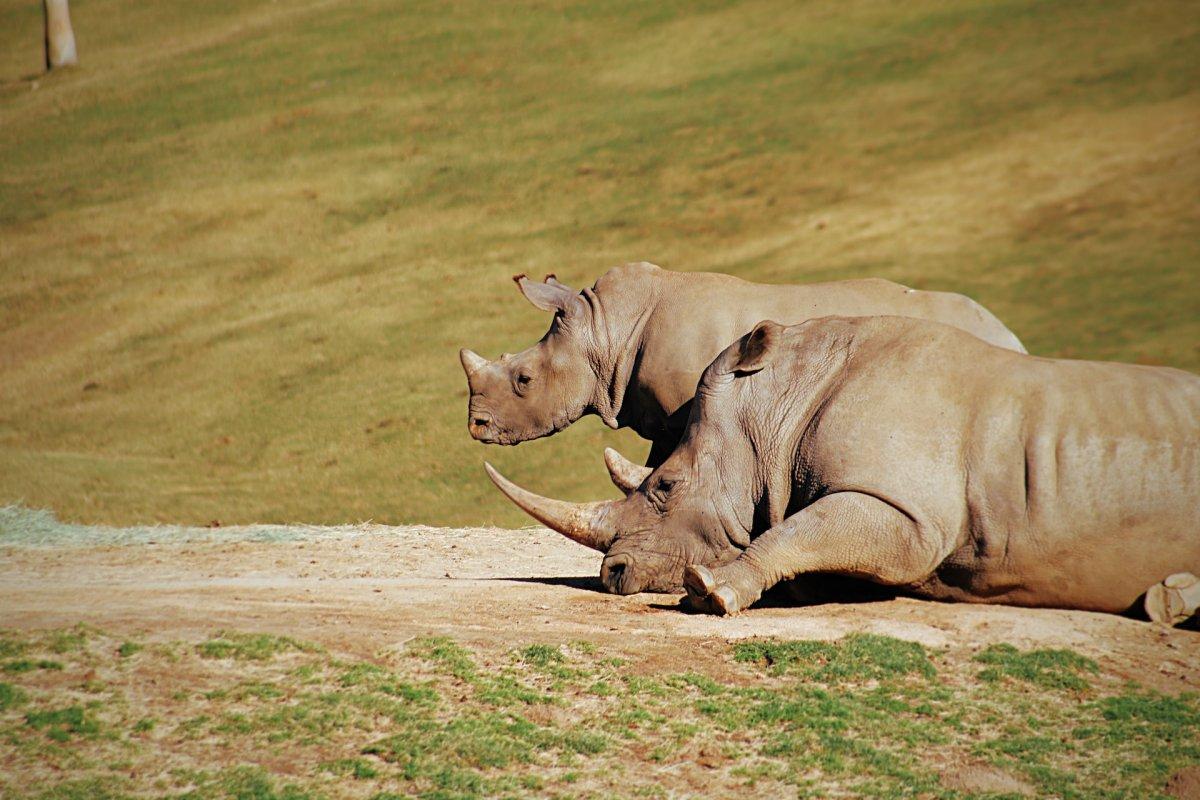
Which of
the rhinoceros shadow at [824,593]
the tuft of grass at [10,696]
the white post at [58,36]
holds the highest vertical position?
the white post at [58,36]

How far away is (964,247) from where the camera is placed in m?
18.3

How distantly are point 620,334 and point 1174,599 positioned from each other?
14.7ft

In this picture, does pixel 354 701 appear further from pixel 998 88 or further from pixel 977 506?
pixel 998 88

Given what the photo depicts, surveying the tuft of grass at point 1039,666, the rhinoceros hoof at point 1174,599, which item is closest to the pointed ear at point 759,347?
the tuft of grass at point 1039,666

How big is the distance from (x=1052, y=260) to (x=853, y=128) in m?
4.92

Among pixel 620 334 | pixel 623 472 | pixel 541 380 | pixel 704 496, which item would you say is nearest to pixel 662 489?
pixel 704 496

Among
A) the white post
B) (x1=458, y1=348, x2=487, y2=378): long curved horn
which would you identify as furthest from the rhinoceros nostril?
the white post

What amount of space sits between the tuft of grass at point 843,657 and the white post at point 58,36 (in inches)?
930

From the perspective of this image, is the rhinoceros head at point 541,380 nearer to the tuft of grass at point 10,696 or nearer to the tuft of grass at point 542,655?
the tuft of grass at point 542,655

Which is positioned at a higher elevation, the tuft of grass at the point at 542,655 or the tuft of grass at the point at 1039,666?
the tuft of grass at the point at 542,655

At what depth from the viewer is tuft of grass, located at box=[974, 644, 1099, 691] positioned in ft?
22.2

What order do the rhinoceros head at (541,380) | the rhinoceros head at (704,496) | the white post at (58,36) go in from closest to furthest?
the rhinoceros head at (704,496)
the rhinoceros head at (541,380)
the white post at (58,36)

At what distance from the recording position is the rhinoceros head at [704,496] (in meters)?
8.20

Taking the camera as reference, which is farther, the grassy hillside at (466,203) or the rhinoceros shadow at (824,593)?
the grassy hillside at (466,203)
